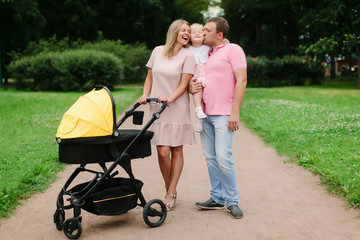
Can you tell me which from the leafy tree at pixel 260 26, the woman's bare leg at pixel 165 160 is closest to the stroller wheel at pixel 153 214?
the woman's bare leg at pixel 165 160

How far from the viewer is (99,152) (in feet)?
13.5

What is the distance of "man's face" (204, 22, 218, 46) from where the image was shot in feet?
15.2

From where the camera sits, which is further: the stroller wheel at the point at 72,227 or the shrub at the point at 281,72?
the shrub at the point at 281,72

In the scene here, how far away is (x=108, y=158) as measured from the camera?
4.21 meters

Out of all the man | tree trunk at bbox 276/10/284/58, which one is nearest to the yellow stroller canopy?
the man

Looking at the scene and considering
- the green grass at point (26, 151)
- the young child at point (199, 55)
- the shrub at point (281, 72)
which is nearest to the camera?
the young child at point (199, 55)

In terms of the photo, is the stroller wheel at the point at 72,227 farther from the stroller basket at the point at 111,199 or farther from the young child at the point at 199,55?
the young child at the point at 199,55

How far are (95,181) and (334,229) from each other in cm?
234

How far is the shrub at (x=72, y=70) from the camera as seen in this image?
80.6ft

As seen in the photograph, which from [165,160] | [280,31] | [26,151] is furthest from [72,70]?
[280,31]

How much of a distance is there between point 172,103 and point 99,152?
1.09m

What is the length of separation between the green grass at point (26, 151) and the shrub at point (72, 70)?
853 cm

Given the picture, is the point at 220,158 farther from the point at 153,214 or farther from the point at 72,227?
the point at 72,227

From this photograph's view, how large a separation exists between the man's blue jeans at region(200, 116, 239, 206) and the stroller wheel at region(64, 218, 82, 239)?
5.18 feet
